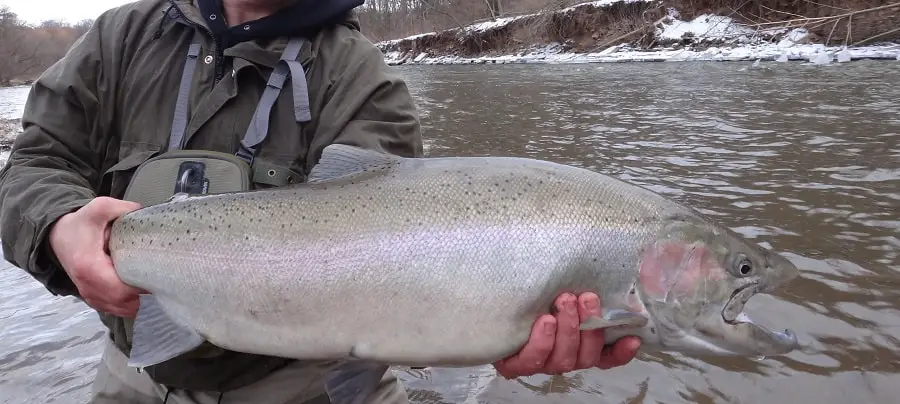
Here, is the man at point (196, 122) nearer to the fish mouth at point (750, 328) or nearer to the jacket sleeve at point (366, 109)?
the jacket sleeve at point (366, 109)

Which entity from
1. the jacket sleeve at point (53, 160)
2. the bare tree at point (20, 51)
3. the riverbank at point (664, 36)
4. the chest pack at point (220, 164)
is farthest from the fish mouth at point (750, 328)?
the bare tree at point (20, 51)

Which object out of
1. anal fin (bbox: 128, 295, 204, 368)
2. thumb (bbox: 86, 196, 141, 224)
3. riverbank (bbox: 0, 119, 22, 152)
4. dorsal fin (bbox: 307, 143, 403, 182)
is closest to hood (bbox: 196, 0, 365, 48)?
dorsal fin (bbox: 307, 143, 403, 182)

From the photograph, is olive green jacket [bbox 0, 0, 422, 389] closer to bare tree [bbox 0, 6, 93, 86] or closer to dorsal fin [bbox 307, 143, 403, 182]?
dorsal fin [bbox 307, 143, 403, 182]

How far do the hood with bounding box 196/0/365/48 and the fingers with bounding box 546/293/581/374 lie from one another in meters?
1.27

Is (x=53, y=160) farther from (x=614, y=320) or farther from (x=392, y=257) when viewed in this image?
(x=614, y=320)

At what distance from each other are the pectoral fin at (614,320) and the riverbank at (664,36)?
1174 cm

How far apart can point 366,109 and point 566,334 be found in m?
0.97

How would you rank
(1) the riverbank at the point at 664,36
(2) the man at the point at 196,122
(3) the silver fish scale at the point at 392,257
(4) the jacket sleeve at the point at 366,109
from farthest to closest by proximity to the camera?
(1) the riverbank at the point at 664,36 < (4) the jacket sleeve at the point at 366,109 < (2) the man at the point at 196,122 < (3) the silver fish scale at the point at 392,257

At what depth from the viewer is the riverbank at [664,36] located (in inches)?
704

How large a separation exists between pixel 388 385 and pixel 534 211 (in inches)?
37.6

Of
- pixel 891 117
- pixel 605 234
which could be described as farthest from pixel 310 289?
pixel 891 117

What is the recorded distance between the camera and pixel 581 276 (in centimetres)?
177

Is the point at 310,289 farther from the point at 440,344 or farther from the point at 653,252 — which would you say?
the point at 653,252

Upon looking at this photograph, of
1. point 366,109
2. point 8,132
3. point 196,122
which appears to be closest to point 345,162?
point 366,109
